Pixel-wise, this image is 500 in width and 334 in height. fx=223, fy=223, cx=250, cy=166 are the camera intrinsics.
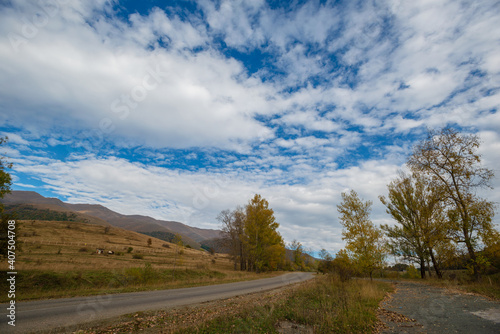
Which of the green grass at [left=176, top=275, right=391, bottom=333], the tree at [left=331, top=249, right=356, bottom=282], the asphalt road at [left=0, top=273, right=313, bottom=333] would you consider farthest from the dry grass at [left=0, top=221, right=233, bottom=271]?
the green grass at [left=176, top=275, right=391, bottom=333]

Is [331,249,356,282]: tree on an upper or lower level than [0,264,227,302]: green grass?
upper

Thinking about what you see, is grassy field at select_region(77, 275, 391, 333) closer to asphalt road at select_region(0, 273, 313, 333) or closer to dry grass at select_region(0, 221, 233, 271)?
asphalt road at select_region(0, 273, 313, 333)

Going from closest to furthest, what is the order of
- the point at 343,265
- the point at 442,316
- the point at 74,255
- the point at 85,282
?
the point at 442,316 → the point at 343,265 → the point at 85,282 → the point at 74,255

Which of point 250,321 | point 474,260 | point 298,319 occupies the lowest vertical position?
point 250,321

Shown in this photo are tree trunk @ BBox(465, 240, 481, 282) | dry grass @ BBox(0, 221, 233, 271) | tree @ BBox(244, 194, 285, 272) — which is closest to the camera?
tree trunk @ BBox(465, 240, 481, 282)

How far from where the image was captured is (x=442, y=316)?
9023mm

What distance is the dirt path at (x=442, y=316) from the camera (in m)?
7.62

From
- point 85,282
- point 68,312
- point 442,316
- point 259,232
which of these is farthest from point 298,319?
point 259,232

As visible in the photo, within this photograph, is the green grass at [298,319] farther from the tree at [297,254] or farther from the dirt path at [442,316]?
the tree at [297,254]

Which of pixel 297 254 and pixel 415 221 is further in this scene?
pixel 297 254

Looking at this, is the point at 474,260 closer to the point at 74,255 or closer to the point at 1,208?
the point at 1,208

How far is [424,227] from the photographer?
78.9ft

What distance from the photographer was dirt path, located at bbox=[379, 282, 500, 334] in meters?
7.62

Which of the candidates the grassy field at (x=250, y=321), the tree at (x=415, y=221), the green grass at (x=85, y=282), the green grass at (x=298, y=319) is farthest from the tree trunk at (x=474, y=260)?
the green grass at (x=85, y=282)
